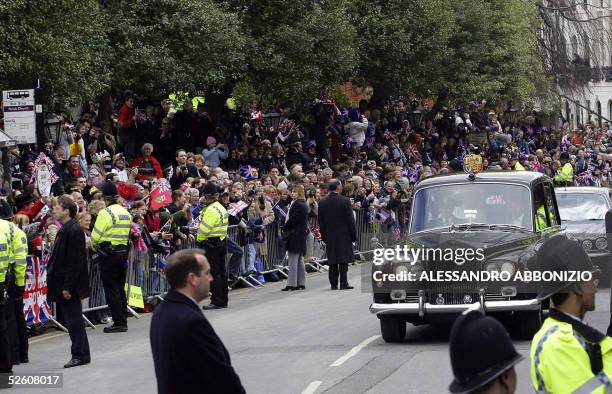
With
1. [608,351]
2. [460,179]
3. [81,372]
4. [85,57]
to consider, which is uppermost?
[85,57]

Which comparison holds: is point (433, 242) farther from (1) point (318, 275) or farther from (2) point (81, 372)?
(1) point (318, 275)

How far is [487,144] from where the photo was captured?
4494 centimetres

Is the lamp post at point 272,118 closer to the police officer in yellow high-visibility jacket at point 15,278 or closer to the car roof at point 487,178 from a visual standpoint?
the car roof at point 487,178

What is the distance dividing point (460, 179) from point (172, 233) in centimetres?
576

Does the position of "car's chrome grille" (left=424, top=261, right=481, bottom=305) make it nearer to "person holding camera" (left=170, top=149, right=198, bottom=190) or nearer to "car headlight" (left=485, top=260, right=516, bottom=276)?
"car headlight" (left=485, top=260, right=516, bottom=276)

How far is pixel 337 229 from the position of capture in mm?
20875

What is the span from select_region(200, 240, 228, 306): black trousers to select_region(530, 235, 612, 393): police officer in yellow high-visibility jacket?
13240 millimetres

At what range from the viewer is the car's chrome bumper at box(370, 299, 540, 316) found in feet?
44.0

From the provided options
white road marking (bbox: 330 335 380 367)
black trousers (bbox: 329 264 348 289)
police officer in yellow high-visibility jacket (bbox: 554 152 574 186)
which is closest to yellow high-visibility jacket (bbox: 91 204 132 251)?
white road marking (bbox: 330 335 380 367)

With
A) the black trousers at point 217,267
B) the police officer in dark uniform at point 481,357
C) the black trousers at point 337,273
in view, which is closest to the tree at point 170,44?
the black trousers at point 337,273

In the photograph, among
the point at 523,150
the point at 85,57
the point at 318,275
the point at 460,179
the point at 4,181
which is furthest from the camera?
the point at 523,150

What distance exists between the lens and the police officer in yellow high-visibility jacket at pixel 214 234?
18594 millimetres

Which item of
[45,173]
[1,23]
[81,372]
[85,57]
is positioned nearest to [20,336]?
[81,372]

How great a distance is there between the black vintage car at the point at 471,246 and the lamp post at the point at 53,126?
944 cm
